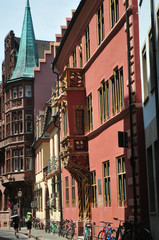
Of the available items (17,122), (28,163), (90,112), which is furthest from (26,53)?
(90,112)

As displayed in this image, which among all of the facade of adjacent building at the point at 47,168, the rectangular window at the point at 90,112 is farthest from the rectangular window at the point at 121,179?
the facade of adjacent building at the point at 47,168

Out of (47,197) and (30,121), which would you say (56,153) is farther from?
(30,121)

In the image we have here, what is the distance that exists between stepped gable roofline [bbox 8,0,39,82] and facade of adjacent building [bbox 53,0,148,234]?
82.8 ft

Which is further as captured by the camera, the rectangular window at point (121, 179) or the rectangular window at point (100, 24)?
the rectangular window at point (100, 24)

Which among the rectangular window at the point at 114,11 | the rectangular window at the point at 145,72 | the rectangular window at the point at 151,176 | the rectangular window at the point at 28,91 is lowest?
the rectangular window at the point at 151,176

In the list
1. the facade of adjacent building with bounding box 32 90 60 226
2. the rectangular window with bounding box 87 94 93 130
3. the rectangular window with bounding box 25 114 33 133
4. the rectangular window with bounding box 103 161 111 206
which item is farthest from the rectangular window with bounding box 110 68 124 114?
the rectangular window with bounding box 25 114 33 133

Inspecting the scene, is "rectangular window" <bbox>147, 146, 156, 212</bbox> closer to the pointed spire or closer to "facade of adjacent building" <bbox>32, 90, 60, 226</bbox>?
"facade of adjacent building" <bbox>32, 90, 60, 226</bbox>

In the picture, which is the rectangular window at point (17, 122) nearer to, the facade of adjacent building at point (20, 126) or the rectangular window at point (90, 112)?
→ the facade of adjacent building at point (20, 126)

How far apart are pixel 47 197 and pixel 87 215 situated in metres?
19.5

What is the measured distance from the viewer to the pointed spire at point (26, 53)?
5622 centimetres

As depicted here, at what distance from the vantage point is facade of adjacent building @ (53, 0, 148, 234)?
58.6 ft

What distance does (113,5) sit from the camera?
67.7ft

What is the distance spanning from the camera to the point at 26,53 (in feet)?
188

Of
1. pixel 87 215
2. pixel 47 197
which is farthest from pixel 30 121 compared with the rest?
pixel 87 215
